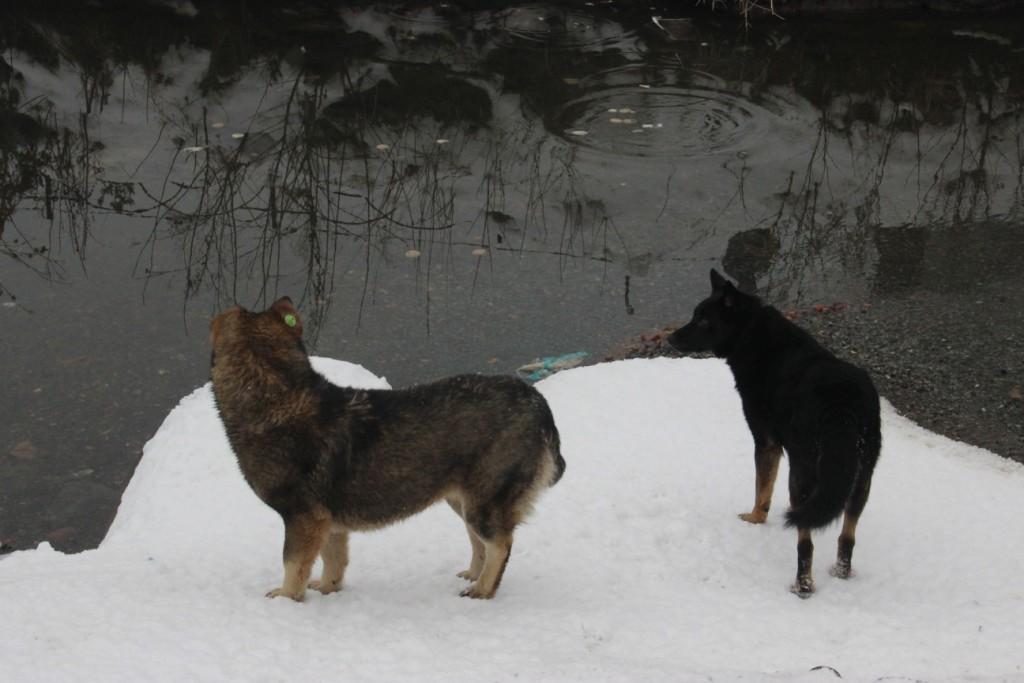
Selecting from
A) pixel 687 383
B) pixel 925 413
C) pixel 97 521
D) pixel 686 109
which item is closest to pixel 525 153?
pixel 686 109

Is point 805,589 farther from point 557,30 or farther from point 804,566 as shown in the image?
point 557,30

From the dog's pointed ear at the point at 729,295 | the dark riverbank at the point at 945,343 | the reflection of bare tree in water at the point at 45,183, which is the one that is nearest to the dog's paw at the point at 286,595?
the dog's pointed ear at the point at 729,295

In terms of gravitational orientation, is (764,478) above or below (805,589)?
above

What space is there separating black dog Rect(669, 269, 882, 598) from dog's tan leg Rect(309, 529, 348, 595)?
206 cm

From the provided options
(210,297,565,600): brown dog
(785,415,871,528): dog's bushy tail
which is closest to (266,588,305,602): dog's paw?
(210,297,565,600): brown dog

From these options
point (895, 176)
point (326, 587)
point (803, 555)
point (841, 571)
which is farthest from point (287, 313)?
point (895, 176)

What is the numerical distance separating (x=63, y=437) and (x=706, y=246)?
18.9ft

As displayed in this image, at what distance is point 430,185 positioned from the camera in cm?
1084

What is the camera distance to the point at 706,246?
32.5 feet

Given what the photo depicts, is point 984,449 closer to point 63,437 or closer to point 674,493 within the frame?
point 674,493

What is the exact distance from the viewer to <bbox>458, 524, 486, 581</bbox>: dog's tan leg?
511cm

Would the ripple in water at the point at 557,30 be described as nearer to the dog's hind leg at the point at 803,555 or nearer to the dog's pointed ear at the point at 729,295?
the dog's pointed ear at the point at 729,295

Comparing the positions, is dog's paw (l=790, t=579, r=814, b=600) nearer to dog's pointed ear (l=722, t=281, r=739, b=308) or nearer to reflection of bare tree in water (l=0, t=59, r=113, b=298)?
dog's pointed ear (l=722, t=281, r=739, b=308)

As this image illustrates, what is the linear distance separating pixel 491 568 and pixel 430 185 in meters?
6.53
